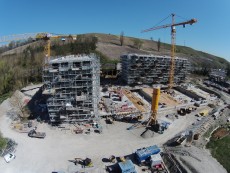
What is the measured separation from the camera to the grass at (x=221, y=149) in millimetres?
40750

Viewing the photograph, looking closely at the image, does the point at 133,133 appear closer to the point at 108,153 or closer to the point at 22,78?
the point at 108,153

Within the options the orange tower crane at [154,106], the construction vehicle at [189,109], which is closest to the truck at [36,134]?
the orange tower crane at [154,106]

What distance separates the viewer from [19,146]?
147ft

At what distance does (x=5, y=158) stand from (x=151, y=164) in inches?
1048

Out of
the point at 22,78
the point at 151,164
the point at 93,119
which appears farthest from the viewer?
the point at 22,78

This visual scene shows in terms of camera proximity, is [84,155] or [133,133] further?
[133,133]

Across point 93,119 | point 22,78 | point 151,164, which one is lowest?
point 151,164

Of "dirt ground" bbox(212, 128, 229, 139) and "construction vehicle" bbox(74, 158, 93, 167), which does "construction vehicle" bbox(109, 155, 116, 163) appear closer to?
"construction vehicle" bbox(74, 158, 93, 167)

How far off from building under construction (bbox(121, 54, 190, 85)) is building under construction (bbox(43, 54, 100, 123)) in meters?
33.3

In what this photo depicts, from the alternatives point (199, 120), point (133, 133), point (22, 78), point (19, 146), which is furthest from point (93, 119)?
point (22, 78)

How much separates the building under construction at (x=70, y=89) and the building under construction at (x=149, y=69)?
33.3 metres

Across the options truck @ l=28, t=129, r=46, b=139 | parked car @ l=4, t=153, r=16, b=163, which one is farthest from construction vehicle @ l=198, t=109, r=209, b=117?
parked car @ l=4, t=153, r=16, b=163

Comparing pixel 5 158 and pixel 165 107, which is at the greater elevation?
pixel 165 107

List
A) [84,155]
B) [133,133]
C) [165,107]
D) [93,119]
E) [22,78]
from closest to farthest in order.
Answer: [84,155] < [133,133] < [93,119] < [165,107] < [22,78]
